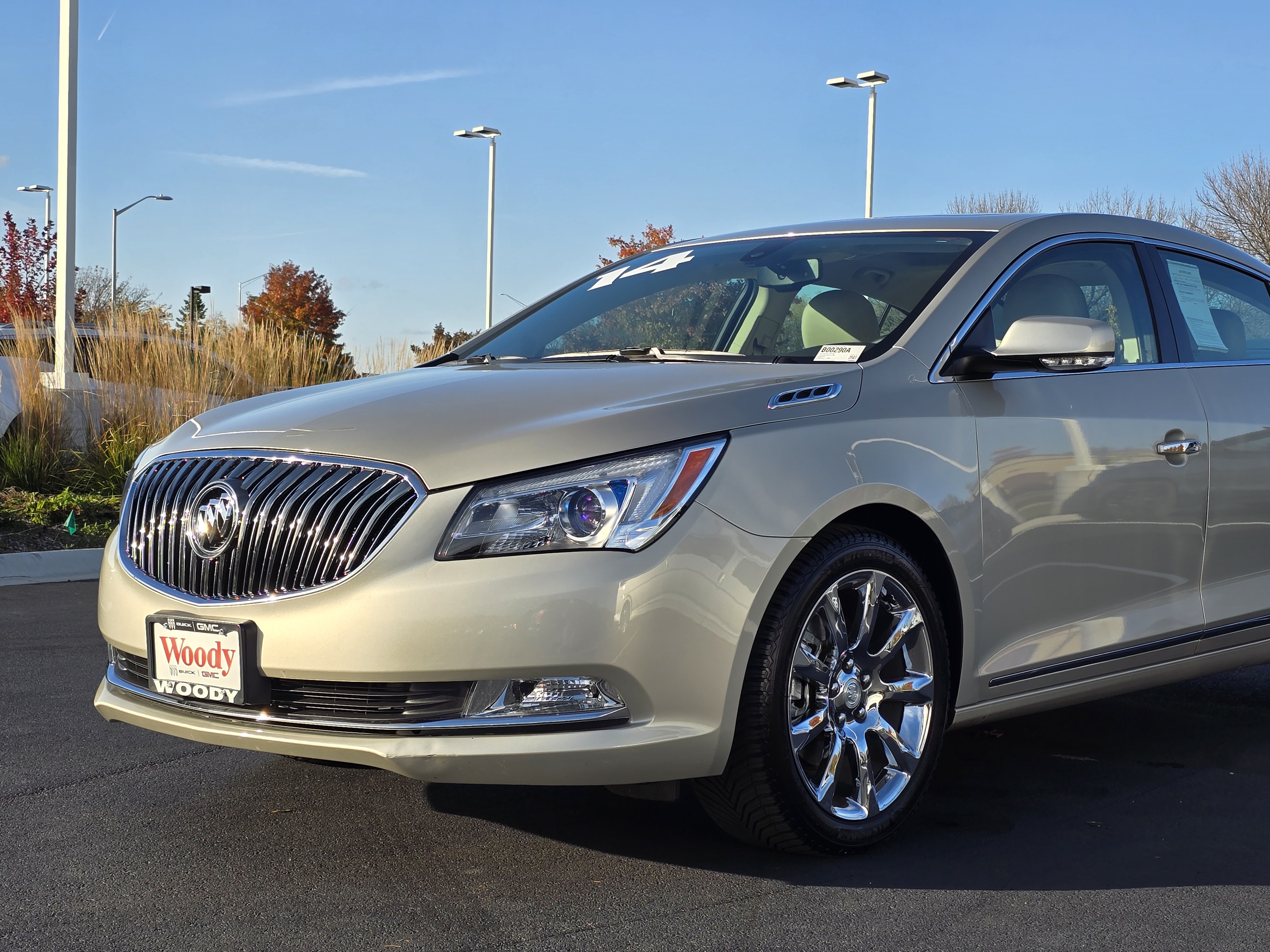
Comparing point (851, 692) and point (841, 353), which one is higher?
point (841, 353)

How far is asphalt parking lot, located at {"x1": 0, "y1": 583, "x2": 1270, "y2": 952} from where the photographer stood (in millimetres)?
3064

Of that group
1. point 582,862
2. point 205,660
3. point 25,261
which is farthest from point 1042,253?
point 25,261

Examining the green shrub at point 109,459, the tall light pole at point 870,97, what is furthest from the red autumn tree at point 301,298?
the green shrub at point 109,459

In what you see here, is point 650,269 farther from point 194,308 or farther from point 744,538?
point 194,308

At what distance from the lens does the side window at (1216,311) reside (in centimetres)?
473

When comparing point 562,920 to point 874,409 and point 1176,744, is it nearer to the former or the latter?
point 874,409

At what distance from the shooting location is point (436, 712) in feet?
10.4

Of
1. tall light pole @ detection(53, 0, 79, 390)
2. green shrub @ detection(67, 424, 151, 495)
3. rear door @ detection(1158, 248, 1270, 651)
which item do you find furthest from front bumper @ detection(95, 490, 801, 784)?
tall light pole @ detection(53, 0, 79, 390)

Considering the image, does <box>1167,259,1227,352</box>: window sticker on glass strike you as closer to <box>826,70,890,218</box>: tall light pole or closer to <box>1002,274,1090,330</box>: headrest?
<box>1002,274,1090,330</box>: headrest

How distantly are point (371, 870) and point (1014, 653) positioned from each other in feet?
5.96

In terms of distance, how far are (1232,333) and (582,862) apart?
298 centimetres

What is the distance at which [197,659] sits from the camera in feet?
11.0

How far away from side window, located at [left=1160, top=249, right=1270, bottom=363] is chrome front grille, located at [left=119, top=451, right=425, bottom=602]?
111 inches

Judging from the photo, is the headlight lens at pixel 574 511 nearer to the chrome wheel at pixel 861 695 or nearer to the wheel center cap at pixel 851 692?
the chrome wheel at pixel 861 695
